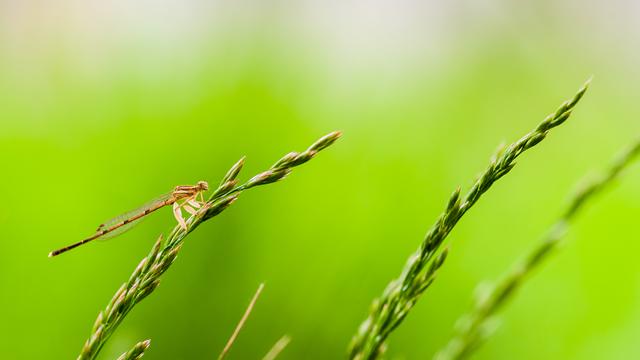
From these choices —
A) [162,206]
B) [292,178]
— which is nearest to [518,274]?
[162,206]

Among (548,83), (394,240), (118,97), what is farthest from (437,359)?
(548,83)

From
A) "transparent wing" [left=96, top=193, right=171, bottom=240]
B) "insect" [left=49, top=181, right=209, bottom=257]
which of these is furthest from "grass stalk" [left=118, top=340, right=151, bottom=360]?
"transparent wing" [left=96, top=193, right=171, bottom=240]

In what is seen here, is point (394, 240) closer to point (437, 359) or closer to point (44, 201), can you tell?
point (44, 201)

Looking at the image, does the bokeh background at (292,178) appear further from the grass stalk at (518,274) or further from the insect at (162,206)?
the grass stalk at (518,274)

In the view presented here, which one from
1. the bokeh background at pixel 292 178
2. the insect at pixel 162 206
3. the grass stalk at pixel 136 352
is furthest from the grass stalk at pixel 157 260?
the bokeh background at pixel 292 178

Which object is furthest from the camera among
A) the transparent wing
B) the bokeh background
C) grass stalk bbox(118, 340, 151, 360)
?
the bokeh background

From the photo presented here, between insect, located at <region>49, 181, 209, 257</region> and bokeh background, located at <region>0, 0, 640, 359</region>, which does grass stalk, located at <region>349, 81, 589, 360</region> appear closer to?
insect, located at <region>49, 181, 209, 257</region>

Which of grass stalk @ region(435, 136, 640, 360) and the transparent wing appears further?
the transparent wing
